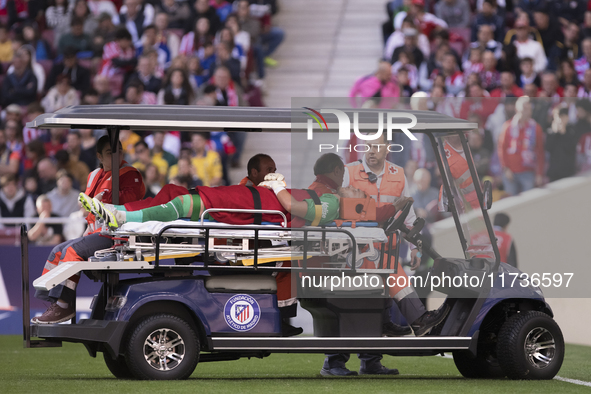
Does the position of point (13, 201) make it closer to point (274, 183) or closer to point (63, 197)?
point (63, 197)

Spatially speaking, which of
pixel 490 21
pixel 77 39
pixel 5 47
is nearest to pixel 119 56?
pixel 77 39

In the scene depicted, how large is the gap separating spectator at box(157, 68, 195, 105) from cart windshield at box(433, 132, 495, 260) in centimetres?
842

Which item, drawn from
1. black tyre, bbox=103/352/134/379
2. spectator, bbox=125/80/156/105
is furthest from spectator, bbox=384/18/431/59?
black tyre, bbox=103/352/134/379

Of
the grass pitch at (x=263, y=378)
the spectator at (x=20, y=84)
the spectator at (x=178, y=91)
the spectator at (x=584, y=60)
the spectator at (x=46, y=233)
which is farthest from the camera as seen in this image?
the spectator at (x=584, y=60)

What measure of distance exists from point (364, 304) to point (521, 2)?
11.8 meters

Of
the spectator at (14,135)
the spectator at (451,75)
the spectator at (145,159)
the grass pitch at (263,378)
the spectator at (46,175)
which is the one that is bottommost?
the grass pitch at (263,378)

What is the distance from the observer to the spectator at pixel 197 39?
17.8 meters

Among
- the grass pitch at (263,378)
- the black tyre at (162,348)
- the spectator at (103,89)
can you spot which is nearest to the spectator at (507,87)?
the grass pitch at (263,378)

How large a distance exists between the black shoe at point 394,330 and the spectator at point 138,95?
930cm

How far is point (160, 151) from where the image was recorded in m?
14.9

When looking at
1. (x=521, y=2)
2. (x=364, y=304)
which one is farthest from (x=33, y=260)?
(x=521, y=2)

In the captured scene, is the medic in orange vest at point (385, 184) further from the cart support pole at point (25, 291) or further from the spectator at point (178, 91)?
the spectator at point (178, 91)

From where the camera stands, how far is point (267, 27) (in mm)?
18688

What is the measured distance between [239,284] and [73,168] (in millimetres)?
7826
